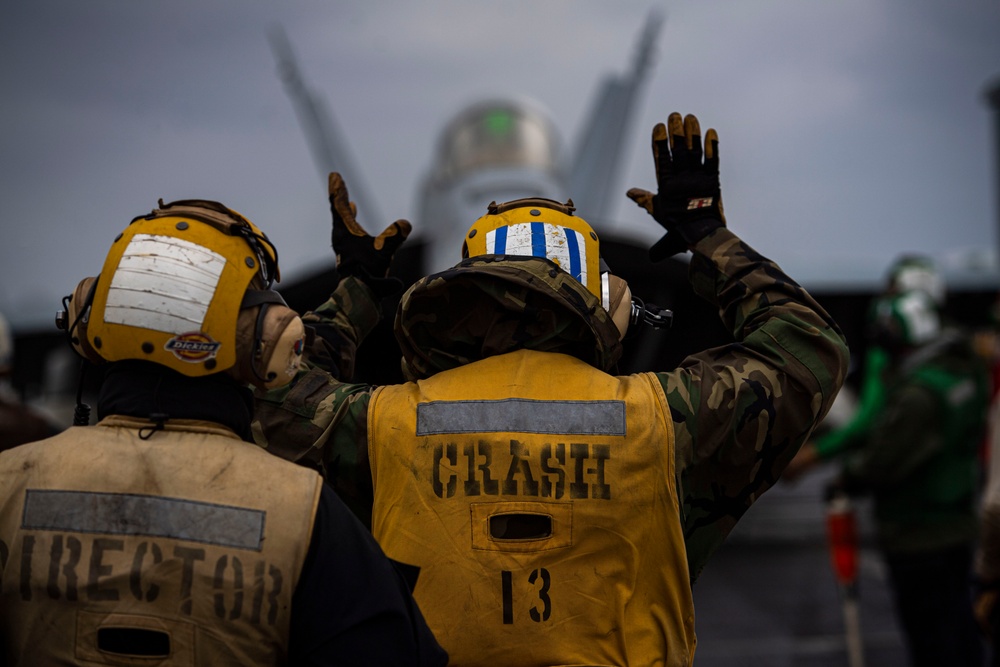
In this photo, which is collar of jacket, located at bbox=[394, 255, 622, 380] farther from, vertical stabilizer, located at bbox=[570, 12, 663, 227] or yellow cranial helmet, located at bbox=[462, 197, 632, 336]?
vertical stabilizer, located at bbox=[570, 12, 663, 227]

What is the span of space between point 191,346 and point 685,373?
3.23 feet

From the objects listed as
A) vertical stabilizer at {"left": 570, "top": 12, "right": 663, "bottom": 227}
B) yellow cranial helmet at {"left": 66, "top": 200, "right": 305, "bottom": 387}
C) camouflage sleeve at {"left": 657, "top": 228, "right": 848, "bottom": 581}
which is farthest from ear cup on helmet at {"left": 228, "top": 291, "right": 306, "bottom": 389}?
vertical stabilizer at {"left": 570, "top": 12, "right": 663, "bottom": 227}

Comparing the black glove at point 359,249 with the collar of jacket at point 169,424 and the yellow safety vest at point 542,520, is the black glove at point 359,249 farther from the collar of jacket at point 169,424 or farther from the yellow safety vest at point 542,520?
the collar of jacket at point 169,424

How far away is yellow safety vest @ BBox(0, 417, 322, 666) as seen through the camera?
1.47 meters

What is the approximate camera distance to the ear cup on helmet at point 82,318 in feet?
5.35

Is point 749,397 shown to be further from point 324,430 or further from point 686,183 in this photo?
point 324,430

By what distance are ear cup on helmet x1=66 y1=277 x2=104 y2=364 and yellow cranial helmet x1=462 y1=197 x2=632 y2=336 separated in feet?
2.61

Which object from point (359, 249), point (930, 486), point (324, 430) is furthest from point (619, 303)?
point (930, 486)

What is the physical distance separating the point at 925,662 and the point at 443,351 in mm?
3556

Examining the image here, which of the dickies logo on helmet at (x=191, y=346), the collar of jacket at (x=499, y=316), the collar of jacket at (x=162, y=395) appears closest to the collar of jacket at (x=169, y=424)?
the collar of jacket at (x=162, y=395)

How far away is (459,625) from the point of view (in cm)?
187

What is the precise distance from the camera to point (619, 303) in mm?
2086

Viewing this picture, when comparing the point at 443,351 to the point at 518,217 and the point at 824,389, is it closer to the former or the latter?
the point at 518,217

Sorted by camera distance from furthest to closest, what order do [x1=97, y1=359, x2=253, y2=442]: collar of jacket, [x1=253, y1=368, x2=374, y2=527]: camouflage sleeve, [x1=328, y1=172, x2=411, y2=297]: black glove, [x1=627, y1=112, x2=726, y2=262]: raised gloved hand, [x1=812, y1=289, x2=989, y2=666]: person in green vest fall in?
[x1=812, y1=289, x2=989, y2=666]: person in green vest, [x1=328, y1=172, x2=411, y2=297]: black glove, [x1=627, y1=112, x2=726, y2=262]: raised gloved hand, [x1=253, y1=368, x2=374, y2=527]: camouflage sleeve, [x1=97, y1=359, x2=253, y2=442]: collar of jacket
